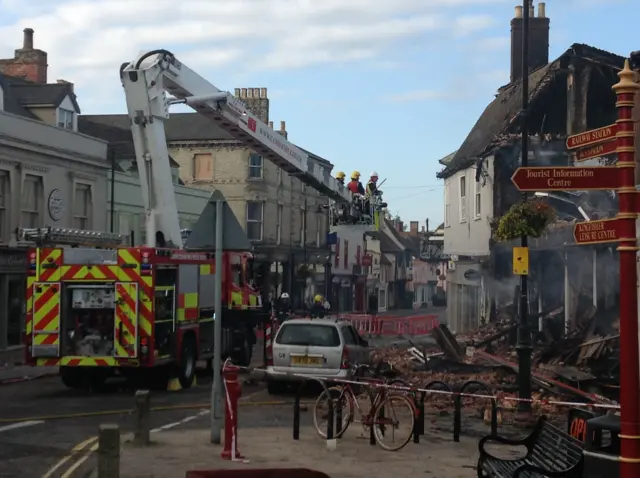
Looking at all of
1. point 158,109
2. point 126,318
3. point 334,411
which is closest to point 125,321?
point 126,318

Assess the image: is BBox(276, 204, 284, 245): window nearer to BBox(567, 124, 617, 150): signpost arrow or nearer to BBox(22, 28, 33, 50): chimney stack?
BBox(22, 28, 33, 50): chimney stack

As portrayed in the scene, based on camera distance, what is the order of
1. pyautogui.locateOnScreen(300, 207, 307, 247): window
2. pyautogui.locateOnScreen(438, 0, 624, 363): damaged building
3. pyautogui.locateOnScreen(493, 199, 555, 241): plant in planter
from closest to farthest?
pyautogui.locateOnScreen(493, 199, 555, 241): plant in planter
pyautogui.locateOnScreen(438, 0, 624, 363): damaged building
pyautogui.locateOnScreen(300, 207, 307, 247): window

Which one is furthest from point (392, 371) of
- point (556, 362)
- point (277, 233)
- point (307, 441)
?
point (277, 233)

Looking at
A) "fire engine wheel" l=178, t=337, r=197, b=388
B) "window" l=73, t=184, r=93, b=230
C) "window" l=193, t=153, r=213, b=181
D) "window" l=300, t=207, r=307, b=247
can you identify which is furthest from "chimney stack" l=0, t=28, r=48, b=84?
"fire engine wheel" l=178, t=337, r=197, b=388

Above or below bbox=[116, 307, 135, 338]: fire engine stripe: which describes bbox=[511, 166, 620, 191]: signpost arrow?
above

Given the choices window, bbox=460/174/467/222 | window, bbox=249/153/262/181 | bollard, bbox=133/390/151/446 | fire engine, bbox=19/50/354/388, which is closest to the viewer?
bollard, bbox=133/390/151/446

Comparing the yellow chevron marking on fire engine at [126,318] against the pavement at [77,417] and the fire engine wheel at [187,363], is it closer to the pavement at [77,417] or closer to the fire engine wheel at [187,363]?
the pavement at [77,417]

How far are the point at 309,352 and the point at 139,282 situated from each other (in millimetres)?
3426

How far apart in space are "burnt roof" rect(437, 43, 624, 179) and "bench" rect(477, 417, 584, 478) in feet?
55.3

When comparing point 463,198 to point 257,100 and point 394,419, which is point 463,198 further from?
point 257,100

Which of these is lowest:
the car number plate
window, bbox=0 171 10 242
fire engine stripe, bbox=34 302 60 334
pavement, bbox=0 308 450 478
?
pavement, bbox=0 308 450 478

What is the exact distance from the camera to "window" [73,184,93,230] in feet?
96.6

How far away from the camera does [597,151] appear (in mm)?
7574

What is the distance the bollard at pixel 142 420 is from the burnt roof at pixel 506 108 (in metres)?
16.0
